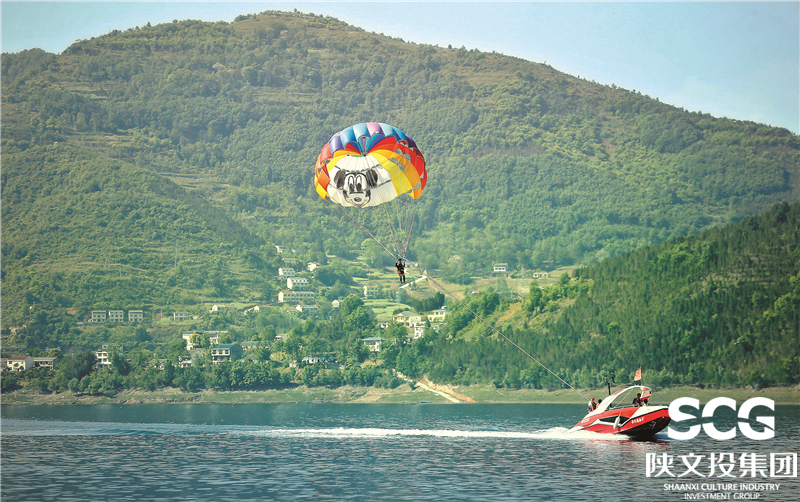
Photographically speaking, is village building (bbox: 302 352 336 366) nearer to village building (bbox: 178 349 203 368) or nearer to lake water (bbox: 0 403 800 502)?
village building (bbox: 178 349 203 368)

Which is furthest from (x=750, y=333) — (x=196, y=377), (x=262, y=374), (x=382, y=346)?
(x=196, y=377)

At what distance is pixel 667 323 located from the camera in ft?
531

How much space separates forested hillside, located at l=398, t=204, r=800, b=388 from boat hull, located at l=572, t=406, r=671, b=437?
87455 mm

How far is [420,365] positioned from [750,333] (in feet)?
219

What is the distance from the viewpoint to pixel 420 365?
184 metres

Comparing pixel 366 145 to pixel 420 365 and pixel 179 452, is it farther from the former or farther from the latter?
pixel 420 365

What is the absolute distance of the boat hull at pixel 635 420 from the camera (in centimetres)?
6519

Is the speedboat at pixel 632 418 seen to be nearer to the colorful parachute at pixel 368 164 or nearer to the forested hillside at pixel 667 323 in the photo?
the colorful parachute at pixel 368 164

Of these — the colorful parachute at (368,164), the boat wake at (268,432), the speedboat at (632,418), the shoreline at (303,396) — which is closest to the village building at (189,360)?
the shoreline at (303,396)

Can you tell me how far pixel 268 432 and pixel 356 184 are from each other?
38221 mm

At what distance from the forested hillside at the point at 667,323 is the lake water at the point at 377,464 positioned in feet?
187

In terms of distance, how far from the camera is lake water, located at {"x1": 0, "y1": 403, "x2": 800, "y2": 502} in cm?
5100

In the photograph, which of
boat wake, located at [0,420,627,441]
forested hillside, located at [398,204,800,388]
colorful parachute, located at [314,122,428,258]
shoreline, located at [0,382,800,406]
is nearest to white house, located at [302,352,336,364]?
shoreline, located at [0,382,800,406]

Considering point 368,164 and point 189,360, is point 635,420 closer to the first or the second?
point 368,164
